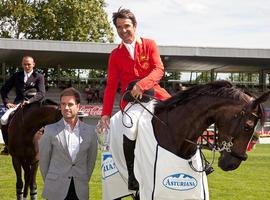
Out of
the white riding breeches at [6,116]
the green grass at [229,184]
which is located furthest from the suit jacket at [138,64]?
the green grass at [229,184]

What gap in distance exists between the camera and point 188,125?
4102 millimetres

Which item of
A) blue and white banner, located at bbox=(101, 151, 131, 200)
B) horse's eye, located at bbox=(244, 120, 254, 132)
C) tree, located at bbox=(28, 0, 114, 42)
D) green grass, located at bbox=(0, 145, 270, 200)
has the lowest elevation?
green grass, located at bbox=(0, 145, 270, 200)

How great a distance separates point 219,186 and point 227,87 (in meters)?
5.62

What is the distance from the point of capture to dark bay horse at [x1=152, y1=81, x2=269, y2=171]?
377 centimetres

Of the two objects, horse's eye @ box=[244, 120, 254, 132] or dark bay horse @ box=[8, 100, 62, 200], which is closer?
horse's eye @ box=[244, 120, 254, 132]

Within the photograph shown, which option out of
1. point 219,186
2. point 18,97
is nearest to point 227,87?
point 18,97

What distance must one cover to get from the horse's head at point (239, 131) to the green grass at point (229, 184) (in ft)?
14.5

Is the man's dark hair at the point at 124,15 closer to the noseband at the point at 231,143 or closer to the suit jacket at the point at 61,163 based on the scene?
the suit jacket at the point at 61,163

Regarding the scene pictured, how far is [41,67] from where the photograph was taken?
35531 mm

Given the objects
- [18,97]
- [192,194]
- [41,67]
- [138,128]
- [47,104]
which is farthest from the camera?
[41,67]

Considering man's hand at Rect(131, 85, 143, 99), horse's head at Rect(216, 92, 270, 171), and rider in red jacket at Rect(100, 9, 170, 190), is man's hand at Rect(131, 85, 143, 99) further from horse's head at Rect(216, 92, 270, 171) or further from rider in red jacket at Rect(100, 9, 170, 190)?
horse's head at Rect(216, 92, 270, 171)

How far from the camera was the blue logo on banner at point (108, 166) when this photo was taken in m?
4.77

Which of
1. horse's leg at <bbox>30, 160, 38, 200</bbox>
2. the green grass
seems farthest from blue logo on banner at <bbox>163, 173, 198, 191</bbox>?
the green grass

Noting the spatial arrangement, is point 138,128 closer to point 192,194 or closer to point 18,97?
point 192,194
